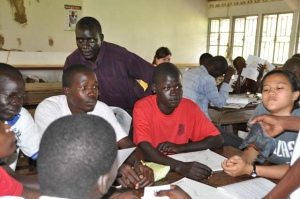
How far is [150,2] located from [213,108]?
639 cm

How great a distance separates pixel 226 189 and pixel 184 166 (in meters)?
0.26

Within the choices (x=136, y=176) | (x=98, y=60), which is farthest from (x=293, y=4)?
(x=136, y=176)

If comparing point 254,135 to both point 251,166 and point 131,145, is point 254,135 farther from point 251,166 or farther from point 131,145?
point 131,145

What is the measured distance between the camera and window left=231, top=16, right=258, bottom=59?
9.21 meters

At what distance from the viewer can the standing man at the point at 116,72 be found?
249 centimetres

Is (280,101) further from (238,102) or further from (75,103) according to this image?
(238,102)

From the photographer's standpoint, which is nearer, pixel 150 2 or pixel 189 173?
pixel 189 173

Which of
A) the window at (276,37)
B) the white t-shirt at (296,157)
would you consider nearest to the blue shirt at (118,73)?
the white t-shirt at (296,157)

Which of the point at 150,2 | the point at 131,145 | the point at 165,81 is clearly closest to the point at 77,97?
the point at 131,145

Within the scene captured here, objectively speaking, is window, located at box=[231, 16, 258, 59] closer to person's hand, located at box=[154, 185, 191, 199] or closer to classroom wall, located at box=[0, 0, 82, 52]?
classroom wall, located at box=[0, 0, 82, 52]

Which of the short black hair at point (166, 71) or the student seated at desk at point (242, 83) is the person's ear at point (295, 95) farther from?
the student seated at desk at point (242, 83)

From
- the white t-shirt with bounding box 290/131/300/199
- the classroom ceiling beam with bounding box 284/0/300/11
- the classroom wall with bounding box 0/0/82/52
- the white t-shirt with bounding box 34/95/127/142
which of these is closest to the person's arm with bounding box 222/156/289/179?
the white t-shirt with bounding box 290/131/300/199

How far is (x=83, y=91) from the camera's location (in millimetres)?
1844

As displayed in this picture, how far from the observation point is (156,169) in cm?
145
